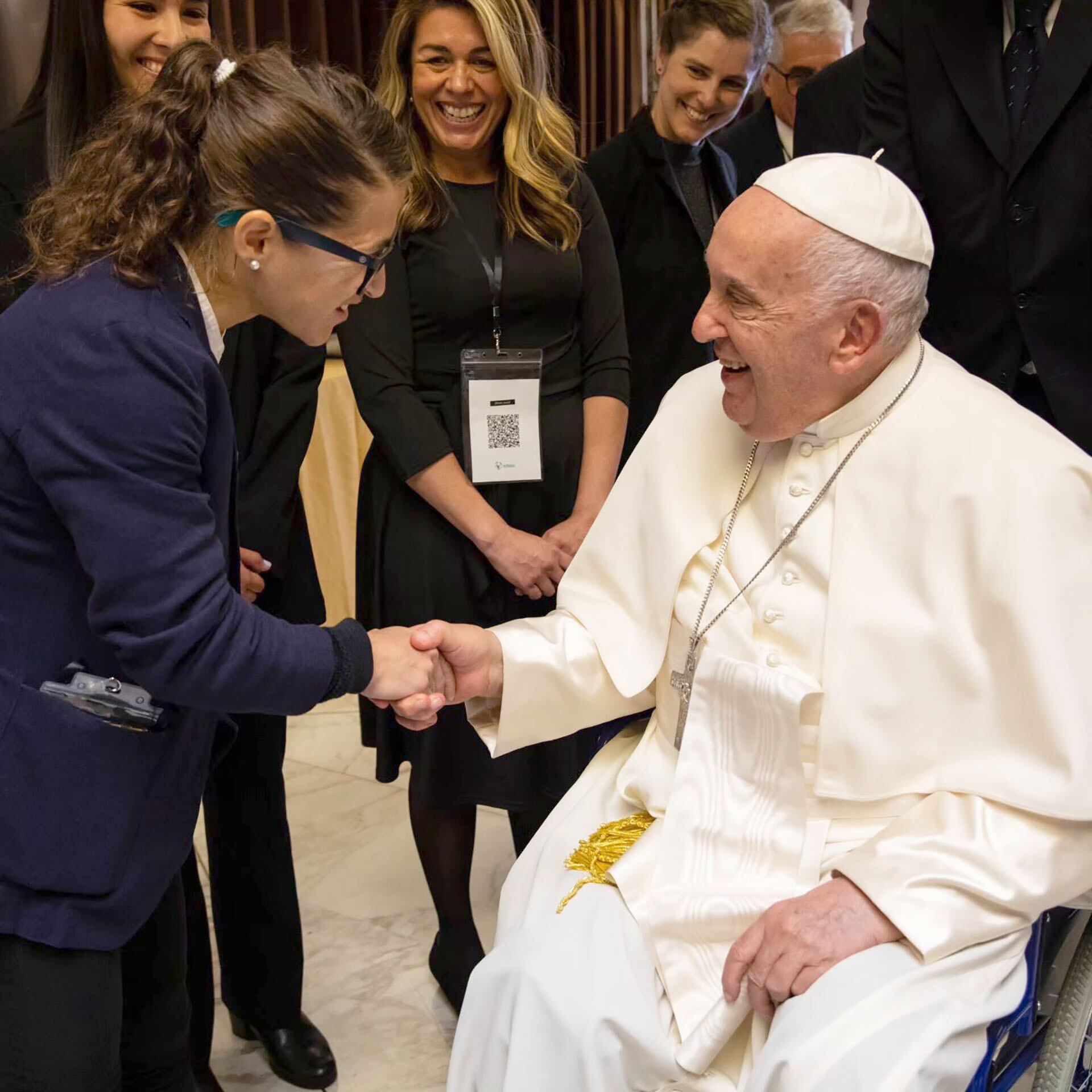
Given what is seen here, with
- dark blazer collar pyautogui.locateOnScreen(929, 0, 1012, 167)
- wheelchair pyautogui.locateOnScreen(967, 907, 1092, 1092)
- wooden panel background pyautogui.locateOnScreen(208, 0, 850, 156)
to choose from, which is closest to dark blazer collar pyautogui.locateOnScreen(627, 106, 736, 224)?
dark blazer collar pyautogui.locateOnScreen(929, 0, 1012, 167)

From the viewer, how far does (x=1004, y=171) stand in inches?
101

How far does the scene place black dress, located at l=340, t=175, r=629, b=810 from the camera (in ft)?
9.12

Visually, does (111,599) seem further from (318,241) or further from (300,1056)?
(300,1056)

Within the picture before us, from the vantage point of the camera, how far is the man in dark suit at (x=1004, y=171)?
2490 millimetres

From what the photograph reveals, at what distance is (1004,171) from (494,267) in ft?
3.34

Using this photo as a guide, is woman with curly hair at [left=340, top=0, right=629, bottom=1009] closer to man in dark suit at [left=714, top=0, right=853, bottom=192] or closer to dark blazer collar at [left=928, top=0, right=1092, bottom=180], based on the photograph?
dark blazer collar at [left=928, top=0, right=1092, bottom=180]

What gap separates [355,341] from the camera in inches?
110

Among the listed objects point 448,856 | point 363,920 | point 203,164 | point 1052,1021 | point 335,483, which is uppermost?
point 203,164

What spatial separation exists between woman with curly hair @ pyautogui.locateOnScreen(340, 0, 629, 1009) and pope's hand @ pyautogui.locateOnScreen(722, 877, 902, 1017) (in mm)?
1131

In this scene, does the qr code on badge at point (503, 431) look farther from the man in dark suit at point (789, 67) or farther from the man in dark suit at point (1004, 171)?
the man in dark suit at point (789, 67)

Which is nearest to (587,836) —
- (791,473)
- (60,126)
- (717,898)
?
(717,898)

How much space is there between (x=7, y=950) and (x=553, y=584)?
1.38m

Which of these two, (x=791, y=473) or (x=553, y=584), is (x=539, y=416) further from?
(x=791, y=473)

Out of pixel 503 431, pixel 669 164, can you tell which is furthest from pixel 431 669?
pixel 669 164
